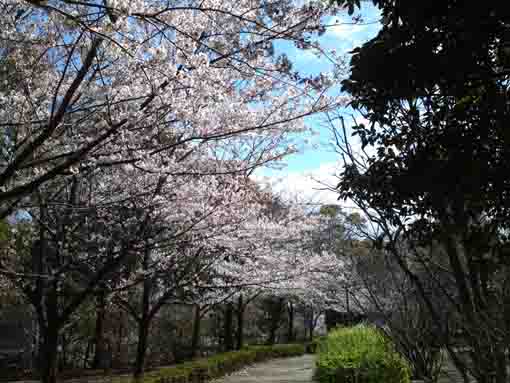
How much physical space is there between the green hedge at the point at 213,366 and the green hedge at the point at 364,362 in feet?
10.2

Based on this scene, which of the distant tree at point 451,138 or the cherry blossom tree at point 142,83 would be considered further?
the cherry blossom tree at point 142,83

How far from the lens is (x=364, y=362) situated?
8266mm

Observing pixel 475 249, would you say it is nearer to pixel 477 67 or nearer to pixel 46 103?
pixel 477 67

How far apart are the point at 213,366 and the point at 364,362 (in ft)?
17.0

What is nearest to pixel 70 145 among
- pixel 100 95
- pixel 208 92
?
pixel 100 95

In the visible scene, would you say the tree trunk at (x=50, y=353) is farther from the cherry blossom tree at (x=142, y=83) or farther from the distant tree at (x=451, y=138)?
the distant tree at (x=451, y=138)

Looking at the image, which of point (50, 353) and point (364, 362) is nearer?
point (50, 353)

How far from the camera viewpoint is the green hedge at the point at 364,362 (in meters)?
7.99

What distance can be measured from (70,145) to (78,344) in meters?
14.8

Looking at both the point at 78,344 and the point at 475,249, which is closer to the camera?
the point at 475,249

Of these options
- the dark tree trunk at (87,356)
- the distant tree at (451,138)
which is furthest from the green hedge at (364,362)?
the dark tree trunk at (87,356)

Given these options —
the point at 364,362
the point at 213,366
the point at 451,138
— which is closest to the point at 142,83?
the point at 451,138

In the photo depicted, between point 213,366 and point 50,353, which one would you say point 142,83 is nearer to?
point 50,353

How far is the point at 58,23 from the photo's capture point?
13.1 ft
